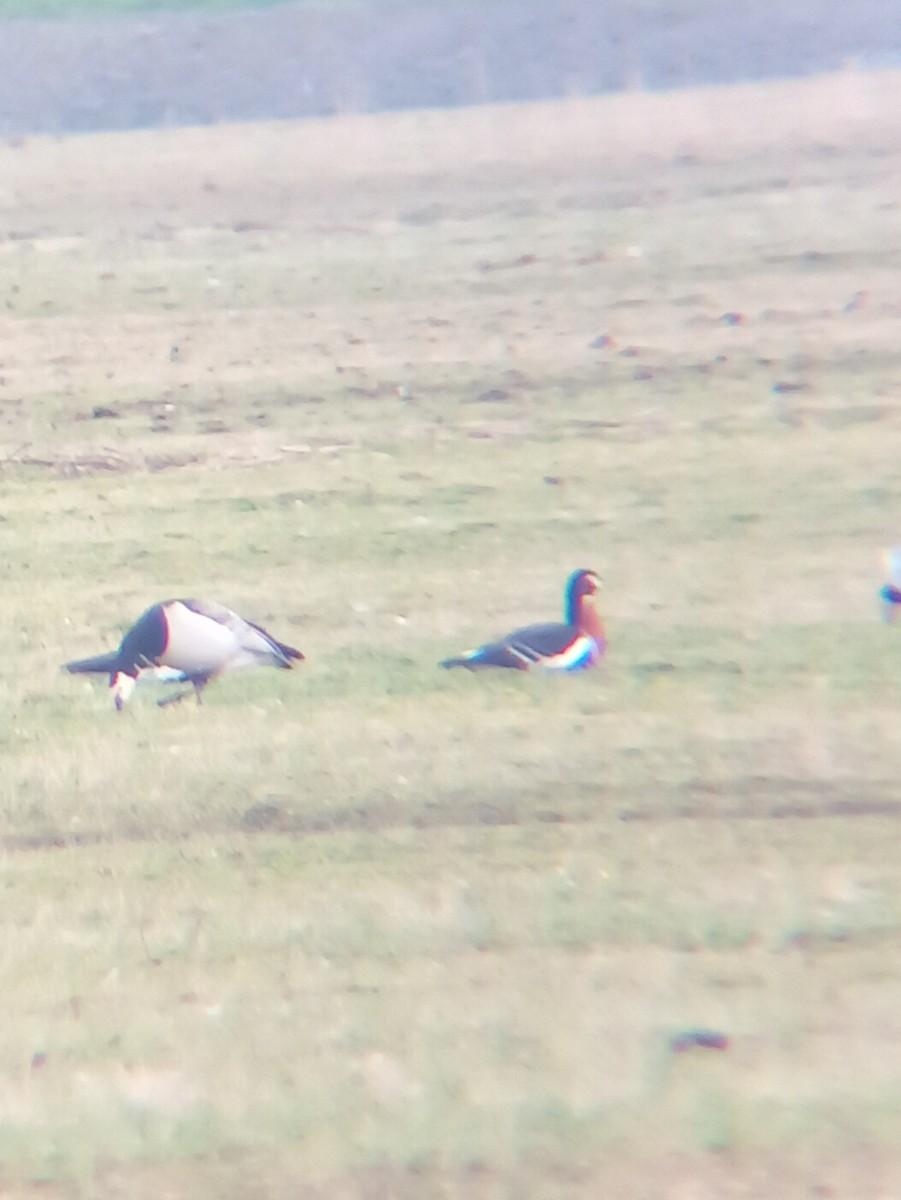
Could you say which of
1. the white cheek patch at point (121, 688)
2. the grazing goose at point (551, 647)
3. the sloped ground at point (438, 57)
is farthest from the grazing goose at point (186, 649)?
the sloped ground at point (438, 57)

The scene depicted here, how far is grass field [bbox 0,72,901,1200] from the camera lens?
→ 72.1 inches

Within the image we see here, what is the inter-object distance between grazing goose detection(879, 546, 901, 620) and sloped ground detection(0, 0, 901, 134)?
6.78ft

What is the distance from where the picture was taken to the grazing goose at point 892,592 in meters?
2.75

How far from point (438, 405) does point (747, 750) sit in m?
1.41

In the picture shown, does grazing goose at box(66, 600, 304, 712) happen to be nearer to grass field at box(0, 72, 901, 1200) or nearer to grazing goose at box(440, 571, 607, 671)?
grass field at box(0, 72, 901, 1200)

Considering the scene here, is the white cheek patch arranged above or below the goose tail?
below

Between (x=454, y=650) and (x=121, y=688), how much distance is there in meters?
0.52

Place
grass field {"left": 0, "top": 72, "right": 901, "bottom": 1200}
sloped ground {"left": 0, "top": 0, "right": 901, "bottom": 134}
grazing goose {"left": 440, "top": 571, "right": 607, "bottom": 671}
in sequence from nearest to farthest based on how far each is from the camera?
grass field {"left": 0, "top": 72, "right": 901, "bottom": 1200}
grazing goose {"left": 440, "top": 571, "right": 607, "bottom": 671}
sloped ground {"left": 0, "top": 0, "right": 901, "bottom": 134}

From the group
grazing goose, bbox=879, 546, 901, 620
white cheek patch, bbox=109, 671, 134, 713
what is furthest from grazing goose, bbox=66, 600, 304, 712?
grazing goose, bbox=879, 546, 901, 620

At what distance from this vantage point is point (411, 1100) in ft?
5.97

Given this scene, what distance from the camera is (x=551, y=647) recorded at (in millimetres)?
2604

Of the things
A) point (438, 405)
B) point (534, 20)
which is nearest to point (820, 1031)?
point (438, 405)

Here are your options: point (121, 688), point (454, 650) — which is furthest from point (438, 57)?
point (121, 688)

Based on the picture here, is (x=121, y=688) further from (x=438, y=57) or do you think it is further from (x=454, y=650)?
(x=438, y=57)
